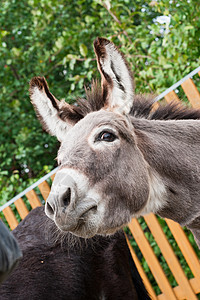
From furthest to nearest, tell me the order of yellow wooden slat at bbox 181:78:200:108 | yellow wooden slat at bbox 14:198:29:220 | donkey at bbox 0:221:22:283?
yellow wooden slat at bbox 14:198:29:220 < yellow wooden slat at bbox 181:78:200:108 < donkey at bbox 0:221:22:283

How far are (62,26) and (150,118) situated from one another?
5235mm

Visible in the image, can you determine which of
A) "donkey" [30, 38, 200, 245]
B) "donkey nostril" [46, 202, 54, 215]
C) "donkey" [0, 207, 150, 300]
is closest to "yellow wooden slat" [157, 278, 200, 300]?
"donkey" [0, 207, 150, 300]

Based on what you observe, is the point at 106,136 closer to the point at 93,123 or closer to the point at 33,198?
the point at 93,123

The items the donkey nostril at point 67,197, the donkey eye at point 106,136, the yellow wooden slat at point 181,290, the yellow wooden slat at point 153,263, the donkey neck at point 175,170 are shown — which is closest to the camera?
the donkey nostril at point 67,197

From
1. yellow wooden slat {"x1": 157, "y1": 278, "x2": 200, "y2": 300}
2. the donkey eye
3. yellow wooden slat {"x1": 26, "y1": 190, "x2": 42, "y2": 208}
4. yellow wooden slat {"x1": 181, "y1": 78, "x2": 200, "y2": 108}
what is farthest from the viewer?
yellow wooden slat {"x1": 26, "y1": 190, "x2": 42, "y2": 208}

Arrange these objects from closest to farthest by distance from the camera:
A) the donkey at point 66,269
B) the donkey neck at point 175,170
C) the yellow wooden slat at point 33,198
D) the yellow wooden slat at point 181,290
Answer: the donkey neck at point 175,170
the donkey at point 66,269
the yellow wooden slat at point 181,290
the yellow wooden slat at point 33,198

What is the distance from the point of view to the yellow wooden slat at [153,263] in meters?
3.31

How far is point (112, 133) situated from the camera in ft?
6.07

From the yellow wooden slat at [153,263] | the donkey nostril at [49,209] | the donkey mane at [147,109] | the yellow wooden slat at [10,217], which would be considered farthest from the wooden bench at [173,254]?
the donkey nostril at [49,209]

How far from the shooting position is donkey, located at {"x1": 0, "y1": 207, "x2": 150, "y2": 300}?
2.14 metres

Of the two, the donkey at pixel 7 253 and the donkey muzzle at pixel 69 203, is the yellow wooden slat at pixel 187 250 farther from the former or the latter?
the donkey at pixel 7 253

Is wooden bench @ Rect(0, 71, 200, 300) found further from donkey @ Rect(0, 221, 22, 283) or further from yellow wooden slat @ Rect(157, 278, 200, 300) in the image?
donkey @ Rect(0, 221, 22, 283)

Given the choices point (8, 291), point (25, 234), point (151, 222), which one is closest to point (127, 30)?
point (151, 222)

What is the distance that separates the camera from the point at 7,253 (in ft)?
3.04
